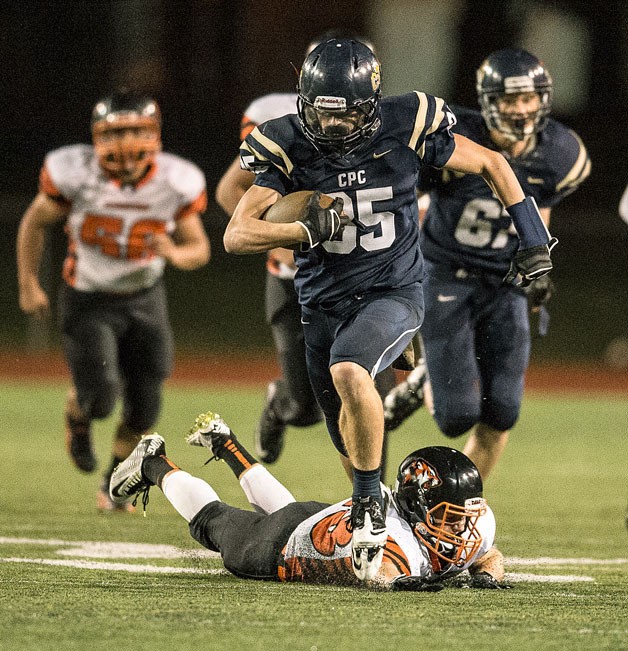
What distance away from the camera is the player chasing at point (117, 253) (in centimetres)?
628

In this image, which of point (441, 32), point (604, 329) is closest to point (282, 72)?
point (441, 32)

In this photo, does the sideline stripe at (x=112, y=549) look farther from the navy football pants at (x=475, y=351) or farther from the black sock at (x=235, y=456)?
the navy football pants at (x=475, y=351)

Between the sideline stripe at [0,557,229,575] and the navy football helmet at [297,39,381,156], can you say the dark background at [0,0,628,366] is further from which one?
the navy football helmet at [297,39,381,156]

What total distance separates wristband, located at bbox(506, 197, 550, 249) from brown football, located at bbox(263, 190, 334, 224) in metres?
0.64

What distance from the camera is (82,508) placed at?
596 centimetres

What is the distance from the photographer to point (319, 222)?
13.1 ft

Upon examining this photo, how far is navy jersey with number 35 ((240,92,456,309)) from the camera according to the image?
13.9ft

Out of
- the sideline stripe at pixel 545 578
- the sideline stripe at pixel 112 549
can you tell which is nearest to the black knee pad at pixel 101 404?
the sideline stripe at pixel 112 549

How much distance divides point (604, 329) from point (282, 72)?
4982 mm

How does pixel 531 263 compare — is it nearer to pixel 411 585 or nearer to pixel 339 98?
pixel 339 98

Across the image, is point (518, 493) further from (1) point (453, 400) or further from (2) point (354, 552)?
(2) point (354, 552)

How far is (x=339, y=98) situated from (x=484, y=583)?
5.01ft

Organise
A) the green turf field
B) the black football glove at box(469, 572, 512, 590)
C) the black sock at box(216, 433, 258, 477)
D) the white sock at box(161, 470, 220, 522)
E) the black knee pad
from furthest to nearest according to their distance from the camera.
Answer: the black knee pad → the black sock at box(216, 433, 258, 477) → the white sock at box(161, 470, 220, 522) → the black football glove at box(469, 572, 512, 590) → the green turf field

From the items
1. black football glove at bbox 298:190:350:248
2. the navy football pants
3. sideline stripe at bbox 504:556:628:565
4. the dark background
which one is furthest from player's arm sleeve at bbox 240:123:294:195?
the dark background
